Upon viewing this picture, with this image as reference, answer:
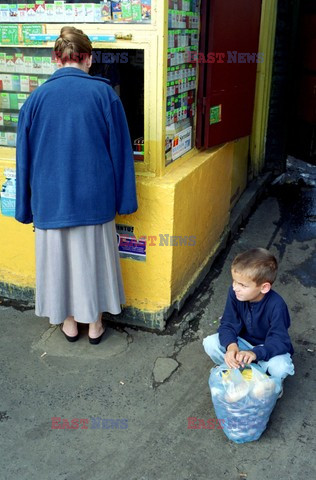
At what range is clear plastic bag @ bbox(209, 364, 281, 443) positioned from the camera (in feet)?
8.13

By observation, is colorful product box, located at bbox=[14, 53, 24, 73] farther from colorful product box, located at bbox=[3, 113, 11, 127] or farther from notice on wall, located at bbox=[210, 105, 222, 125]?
notice on wall, located at bbox=[210, 105, 222, 125]

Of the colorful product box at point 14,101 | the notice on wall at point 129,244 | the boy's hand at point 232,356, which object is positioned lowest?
the boy's hand at point 232,356

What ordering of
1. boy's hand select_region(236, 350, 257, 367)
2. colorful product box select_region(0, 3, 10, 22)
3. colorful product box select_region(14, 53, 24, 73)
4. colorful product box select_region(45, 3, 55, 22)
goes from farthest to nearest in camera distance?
1. colorful product box select_region(14, 53, 24, 73)
2. colorful product box select_region(0, 3, 10, 22)
3. colorful product box select_region(45, 3, 55, 22)
4. boy's hand select_region(236, 350, 257, 367)

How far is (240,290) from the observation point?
2695mm

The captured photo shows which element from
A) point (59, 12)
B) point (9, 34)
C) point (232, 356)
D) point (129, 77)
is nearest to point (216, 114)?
point (129, 77)

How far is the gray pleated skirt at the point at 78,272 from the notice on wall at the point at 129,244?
0.60 feet

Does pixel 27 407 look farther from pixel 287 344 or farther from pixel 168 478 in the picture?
pixel 287 344

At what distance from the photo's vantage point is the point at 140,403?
2.88 metres

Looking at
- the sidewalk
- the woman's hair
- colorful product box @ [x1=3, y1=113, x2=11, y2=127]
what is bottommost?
the sidewalk

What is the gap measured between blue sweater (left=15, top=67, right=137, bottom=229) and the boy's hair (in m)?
0.80

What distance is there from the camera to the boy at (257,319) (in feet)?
8.73

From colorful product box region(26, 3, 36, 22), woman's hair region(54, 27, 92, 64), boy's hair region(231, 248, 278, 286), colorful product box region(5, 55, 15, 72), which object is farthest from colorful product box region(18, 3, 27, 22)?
boy's hair region(231, 248, 278, 286)

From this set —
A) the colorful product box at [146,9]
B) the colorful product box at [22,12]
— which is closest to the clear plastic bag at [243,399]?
the colorful product box at [146,9]

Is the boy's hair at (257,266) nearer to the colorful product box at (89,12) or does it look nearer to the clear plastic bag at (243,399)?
the clear plastic bag at (243,399)
